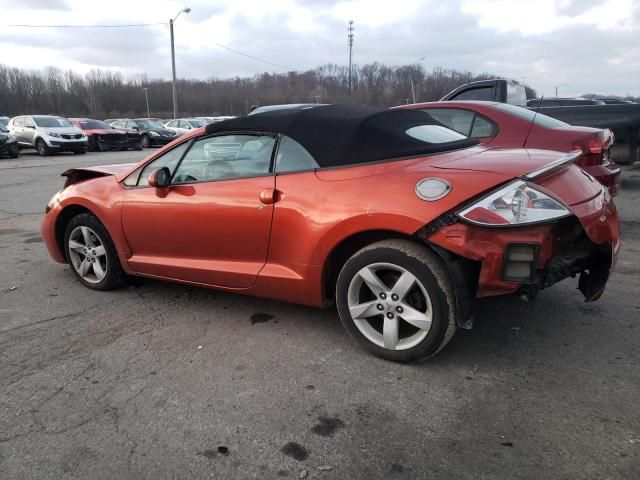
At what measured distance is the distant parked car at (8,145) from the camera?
19.1 meters

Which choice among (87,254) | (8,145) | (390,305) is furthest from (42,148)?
(390,305)

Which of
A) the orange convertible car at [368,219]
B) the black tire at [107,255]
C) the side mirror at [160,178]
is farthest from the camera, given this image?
the black tire at [107,255]

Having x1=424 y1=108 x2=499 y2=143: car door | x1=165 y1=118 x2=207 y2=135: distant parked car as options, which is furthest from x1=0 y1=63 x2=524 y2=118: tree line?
x1=424 y1=108 x2=499 y2=143: car door

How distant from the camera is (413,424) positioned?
2.45 metres

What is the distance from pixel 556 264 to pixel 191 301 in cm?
271

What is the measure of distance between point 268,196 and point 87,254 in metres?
2.05

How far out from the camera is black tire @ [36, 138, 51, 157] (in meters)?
20.9

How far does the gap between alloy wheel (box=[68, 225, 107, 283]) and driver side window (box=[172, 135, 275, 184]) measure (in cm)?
110

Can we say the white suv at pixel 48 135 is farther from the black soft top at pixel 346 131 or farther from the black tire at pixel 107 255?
the black soft top at pixel 346 131

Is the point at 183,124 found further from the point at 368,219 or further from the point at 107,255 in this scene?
the point at 368,219

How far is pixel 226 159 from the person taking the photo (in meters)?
3.63

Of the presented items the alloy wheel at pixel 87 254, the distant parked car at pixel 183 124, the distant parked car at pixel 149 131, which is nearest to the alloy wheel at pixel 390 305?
the alloy wheel at pixel 87 254

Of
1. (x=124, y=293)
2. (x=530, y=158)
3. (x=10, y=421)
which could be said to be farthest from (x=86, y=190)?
(x=530, y=158)

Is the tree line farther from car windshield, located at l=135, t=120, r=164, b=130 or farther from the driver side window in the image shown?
the driver side window
